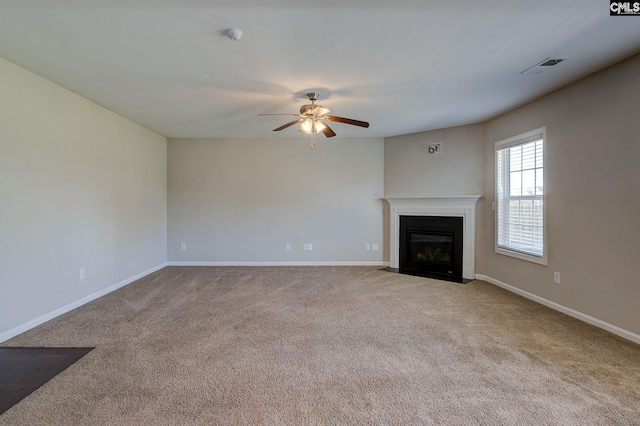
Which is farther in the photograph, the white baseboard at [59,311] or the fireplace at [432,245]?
the fireplace at [432,245]

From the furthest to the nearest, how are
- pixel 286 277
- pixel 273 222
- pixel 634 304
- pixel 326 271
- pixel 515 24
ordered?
pixel 273 222
pixel 326 271
pixel 286 277
pixel 634 304
pixel 515 24

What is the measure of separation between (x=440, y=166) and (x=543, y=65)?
2.34m

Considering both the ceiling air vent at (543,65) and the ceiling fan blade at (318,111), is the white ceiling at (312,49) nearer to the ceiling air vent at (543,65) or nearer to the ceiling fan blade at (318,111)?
the ceiling air vent at (543,65)

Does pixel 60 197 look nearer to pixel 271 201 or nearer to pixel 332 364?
pixel 271 201

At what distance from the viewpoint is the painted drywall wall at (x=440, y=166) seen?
4605mm

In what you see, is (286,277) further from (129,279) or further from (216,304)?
(129,279)

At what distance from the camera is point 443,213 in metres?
4.92

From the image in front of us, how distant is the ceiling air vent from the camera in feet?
8.48

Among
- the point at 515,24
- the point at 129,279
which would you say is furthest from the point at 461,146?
the point at 129,279

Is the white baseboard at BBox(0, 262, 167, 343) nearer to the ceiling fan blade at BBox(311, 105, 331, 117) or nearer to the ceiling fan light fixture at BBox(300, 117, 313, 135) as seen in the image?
the ceiling fan light fixture at BBox(300, 117, 313, 135)

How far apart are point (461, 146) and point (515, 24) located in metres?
2.83

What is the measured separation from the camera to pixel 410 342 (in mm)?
2531

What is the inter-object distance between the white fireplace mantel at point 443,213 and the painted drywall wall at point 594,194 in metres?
1.02

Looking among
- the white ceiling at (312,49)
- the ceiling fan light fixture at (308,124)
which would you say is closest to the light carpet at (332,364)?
the ceiling fan light fixture at (308,124)
